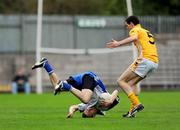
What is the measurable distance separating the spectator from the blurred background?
3.07ft

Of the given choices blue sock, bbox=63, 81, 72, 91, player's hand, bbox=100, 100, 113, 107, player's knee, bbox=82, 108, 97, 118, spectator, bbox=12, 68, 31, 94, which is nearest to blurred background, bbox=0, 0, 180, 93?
spectator, bbox=12, 68, 31, 94

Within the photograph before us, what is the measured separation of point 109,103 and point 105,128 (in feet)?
12.2

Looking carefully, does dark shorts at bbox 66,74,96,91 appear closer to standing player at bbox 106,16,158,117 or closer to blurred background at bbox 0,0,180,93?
standing player at bbox 106,16,158,117

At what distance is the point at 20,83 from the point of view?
40031 mm

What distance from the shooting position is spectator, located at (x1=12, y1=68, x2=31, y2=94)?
3947 centimetres

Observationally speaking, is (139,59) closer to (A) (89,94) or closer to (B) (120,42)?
(B) (120,42)

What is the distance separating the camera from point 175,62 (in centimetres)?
4288

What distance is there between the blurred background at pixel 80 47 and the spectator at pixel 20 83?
0.93 meters

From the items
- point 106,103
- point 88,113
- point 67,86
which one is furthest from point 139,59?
point 67,86

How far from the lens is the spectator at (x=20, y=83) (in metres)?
39.5

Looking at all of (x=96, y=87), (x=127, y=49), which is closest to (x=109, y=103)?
(x=96, y=87)

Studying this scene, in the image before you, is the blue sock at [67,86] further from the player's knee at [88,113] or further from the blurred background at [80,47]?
the blurred background at [80,47]

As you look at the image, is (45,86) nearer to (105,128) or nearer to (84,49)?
(84,49)

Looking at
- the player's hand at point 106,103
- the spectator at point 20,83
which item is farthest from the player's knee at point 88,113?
the spectator at point 20,83
